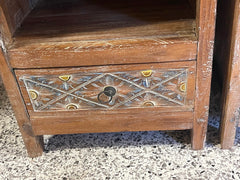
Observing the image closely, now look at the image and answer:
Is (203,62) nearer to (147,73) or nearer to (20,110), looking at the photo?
(147,73)

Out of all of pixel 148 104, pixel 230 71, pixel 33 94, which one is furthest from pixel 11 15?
pixel 230 71

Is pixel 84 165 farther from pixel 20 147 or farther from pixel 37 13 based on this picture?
pixel 37 13

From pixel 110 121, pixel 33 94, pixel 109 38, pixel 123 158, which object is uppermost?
pixel 109 38

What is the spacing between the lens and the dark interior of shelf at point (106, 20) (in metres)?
0.73

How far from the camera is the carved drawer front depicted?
72cm

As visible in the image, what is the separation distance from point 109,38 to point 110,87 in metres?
0.13

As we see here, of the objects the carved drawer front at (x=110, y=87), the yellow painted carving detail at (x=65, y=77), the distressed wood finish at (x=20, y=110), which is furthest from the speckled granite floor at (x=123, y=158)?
the yellow painted carving detail at (x=65, y=77)

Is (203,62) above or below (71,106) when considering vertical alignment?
above

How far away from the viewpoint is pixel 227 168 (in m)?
0.81

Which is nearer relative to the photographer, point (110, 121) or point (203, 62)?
point (203, 62)

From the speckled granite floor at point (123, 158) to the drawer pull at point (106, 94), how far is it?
0.68 feet

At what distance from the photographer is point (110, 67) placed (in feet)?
2.34

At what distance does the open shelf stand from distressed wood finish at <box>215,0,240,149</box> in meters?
0.10

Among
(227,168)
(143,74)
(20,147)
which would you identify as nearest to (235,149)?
(227,168)
